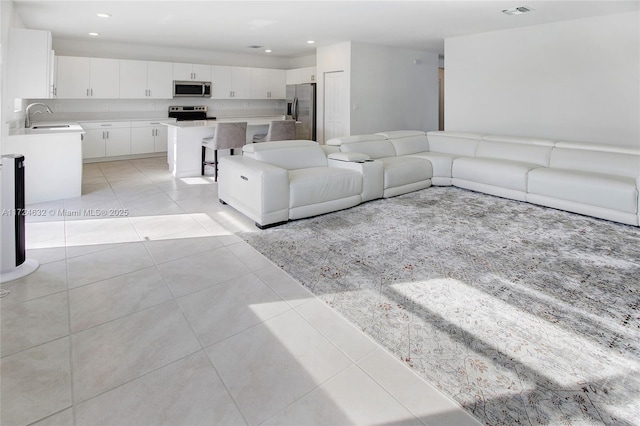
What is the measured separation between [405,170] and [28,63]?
4.74 meters

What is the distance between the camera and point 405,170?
16.4 ft

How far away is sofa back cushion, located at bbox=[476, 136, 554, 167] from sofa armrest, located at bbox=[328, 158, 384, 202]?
76.6 inches

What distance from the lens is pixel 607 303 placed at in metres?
2.36

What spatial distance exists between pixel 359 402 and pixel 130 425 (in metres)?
0.89

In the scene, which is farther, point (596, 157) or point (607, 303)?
point (596, 157)

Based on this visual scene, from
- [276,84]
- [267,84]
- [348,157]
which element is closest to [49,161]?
[348,157]

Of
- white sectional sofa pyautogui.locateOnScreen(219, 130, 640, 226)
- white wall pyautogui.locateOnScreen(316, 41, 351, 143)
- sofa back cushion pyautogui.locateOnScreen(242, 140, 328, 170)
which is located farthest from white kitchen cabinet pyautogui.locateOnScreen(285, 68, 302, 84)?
sofa back cushion pyautogui.locateOnScreen(242, 140, 328, 170)

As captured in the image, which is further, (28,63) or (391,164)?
(391,164)

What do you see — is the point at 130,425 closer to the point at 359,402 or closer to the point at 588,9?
the point at 359,402

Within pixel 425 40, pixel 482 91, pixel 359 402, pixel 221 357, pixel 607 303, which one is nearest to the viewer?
pixel 359 402

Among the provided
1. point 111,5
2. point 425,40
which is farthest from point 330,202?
point 425,40

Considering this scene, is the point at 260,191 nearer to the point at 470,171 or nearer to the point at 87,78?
the point at 470,171

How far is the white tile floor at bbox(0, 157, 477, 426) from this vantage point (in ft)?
4.88

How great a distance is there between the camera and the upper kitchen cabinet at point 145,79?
7.54 metres
